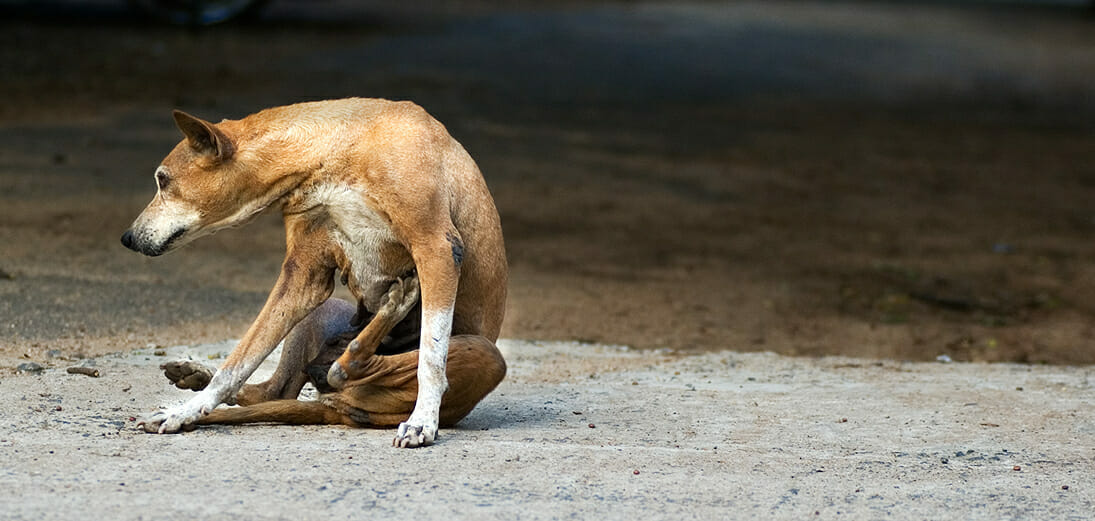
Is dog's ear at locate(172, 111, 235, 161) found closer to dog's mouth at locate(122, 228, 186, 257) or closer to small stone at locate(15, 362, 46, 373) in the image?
dog's mouth at locate(122, 228, 186, 257)

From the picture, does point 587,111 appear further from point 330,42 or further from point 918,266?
point 918,266

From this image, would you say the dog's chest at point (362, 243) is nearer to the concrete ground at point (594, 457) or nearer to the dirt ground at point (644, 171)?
the concrete ground at point (594, 457)

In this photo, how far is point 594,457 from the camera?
4.42m

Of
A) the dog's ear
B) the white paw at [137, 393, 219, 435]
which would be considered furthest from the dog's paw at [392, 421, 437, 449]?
the dog's ear

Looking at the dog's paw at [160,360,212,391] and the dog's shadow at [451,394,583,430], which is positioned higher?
the dog's paw at [160,360,212,391]

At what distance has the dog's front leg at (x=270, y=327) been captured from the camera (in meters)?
4.54

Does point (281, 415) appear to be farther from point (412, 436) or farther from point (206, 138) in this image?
point (206, 138)

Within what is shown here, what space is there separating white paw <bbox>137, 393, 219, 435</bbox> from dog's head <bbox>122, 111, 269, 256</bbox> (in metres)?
0.53

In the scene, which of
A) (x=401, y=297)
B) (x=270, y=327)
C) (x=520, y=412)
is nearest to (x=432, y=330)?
(x=401, y=297)

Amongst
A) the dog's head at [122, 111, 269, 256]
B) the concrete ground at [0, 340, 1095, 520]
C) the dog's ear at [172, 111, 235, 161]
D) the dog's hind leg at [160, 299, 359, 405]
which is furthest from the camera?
the dog's hind leg at [160, 299, 359, 405]

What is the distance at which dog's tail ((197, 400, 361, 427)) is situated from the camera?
458 cm

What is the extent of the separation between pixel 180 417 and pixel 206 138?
0.94 m

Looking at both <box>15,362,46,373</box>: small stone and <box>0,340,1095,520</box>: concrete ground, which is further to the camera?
<box>15,362,46,373</box>: small stone

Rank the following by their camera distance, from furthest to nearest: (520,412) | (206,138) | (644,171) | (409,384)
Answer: (644,171) → (520,412) → (409,384) → (206,138)
